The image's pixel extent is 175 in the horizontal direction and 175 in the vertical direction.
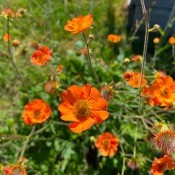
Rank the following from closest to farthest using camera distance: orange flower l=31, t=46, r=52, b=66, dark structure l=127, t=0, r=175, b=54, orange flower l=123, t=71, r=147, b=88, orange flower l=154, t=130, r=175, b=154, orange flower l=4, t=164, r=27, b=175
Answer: orange flower l=154, t=130, r=175, b=154, orange flower l=4, t=164, r=27, b=175, orange flower l=123, t=71, r=147, b=88, orange flower l=31, t=46, r=52, b=66, dark structure l=127, t=0, r=175, b=54

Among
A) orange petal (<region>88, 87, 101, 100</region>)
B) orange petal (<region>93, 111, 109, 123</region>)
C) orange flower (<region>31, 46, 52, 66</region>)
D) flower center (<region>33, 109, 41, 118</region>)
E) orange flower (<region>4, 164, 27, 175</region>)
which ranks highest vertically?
orange flower (<region>31, 46, 52, 66</region>)

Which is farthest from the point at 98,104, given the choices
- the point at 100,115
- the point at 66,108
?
the point at 66,108

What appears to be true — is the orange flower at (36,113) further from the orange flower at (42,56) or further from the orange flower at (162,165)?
the orange flower at (162,165)

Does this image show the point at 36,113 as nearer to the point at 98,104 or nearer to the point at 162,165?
the point at 98,104

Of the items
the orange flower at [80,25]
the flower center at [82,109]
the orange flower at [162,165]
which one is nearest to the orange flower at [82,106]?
the flower center at [82,109]

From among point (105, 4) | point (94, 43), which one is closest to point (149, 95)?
point (94, 43)

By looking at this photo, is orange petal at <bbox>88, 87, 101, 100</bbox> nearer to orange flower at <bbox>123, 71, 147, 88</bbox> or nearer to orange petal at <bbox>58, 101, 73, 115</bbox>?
orange petal at <bbox>58, 101, 73, 115</bbox>

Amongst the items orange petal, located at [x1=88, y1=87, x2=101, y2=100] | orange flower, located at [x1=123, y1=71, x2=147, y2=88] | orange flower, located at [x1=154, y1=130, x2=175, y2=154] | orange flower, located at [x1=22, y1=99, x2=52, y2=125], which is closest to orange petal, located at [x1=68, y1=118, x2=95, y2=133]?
orange petal, located at [x1=88, y1=87, x2=101, y2=100]
